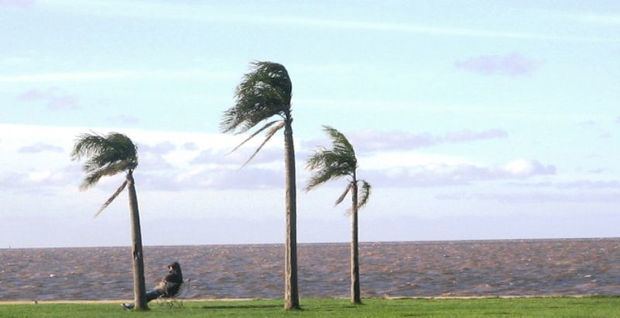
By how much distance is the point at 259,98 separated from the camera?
33.1 m

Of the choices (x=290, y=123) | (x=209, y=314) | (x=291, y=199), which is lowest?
(x=209, y=314)

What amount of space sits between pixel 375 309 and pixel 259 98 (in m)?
6.70

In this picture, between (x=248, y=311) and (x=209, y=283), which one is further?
(x=209, y=283)

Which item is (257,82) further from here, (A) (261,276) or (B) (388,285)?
(A) (261,276)

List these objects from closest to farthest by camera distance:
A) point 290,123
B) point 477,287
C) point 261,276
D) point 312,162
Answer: point 290,123 < point 312,162 < point 477,287 < point 261,276

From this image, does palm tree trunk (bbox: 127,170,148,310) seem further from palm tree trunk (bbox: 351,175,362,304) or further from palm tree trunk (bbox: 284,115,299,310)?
palm tree trunk (bbox: 351,175,362,304)

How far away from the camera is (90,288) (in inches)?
2842

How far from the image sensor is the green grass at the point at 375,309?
30547mm

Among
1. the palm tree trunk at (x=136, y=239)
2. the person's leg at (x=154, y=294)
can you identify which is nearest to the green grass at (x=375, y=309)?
the person's leg at (x=154, y=294)

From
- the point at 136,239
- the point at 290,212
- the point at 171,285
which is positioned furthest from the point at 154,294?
the point at 290,212

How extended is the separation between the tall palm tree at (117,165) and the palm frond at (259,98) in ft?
9.86

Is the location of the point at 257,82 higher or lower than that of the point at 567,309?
higher

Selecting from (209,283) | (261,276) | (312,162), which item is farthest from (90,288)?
(312,162)

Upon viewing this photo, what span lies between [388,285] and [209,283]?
12118mm
